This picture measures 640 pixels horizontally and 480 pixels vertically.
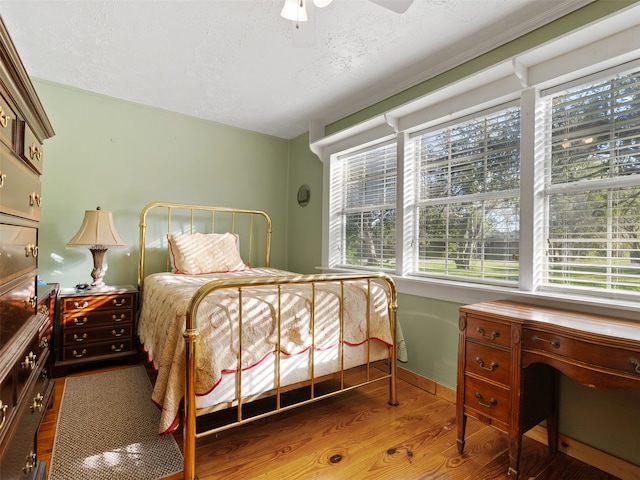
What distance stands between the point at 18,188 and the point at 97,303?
74.3 inches

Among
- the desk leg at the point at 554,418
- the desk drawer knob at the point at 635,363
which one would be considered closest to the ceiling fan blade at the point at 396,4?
the desk drawer knob at the point at 635,363

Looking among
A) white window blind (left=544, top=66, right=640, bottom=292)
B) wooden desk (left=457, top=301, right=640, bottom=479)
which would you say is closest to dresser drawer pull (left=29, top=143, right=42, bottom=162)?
wooden desk (left=457, top=301, right=640, bottom=479)

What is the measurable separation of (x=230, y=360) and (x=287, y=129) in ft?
9.43

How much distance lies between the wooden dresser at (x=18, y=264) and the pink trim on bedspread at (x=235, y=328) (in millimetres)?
478

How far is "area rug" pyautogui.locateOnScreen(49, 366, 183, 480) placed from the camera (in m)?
1.52

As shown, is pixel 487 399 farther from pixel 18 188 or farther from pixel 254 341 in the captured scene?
pixel 18 188

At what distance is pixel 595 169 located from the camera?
1740 millimetres

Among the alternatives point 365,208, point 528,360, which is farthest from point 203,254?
point 528,360

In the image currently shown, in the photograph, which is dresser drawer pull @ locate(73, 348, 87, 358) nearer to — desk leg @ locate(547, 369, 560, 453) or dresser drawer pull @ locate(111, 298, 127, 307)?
dresser drawer pull @ locate(111, 298, 127, 307)

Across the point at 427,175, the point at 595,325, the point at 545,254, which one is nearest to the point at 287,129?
the point at 427,175

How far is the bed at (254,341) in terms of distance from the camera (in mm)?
1469

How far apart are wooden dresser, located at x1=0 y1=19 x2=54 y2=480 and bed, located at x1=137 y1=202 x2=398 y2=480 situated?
0.48 m

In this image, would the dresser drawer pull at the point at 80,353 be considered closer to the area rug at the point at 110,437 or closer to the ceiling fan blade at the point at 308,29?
the area rug at the point at 110,437

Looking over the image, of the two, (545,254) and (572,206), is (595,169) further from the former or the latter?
(545,254)
